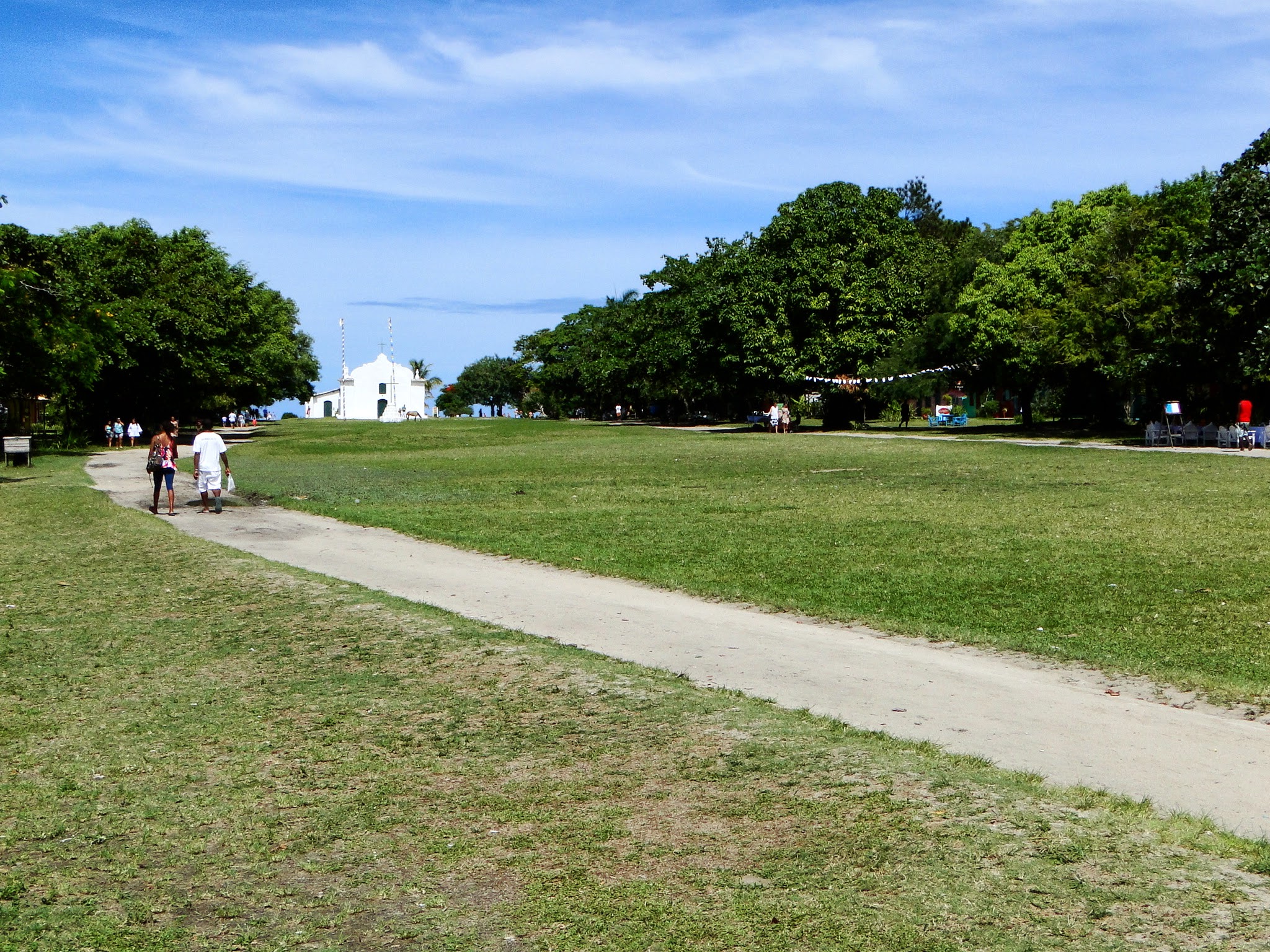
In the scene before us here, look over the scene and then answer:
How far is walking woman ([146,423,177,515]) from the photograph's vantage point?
20.7 meters

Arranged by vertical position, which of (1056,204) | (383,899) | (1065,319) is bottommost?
(383,899)

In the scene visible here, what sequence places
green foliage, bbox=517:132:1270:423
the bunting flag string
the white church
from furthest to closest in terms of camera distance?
1. the white church
2. the bunting flag string
3. green foliage, bbox=517:132:1270:423

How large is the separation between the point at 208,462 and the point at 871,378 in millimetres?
42705

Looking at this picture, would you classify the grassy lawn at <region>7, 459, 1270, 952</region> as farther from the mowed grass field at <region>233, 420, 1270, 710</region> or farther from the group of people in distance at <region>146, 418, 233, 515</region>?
the group of people in distance at <region>146, 418, 233, 515</region>

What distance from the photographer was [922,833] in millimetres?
4891

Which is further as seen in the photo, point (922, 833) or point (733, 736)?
point (733, 736)

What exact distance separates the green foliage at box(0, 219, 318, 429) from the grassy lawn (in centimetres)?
3092

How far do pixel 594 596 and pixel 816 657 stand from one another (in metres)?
3.39

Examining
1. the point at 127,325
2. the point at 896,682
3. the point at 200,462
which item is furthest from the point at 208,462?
the point at 127,325

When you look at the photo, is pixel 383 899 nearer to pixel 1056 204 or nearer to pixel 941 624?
pixel 941 624

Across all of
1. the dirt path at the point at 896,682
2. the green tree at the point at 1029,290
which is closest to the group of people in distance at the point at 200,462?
the dirt path at the point at 896,682

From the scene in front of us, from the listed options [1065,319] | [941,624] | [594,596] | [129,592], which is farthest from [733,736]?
[1065,319]

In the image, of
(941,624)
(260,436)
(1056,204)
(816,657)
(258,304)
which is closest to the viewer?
(816,657)

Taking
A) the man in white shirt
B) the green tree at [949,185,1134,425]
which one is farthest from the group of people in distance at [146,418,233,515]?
the green tree at [949,185,1134,425]
